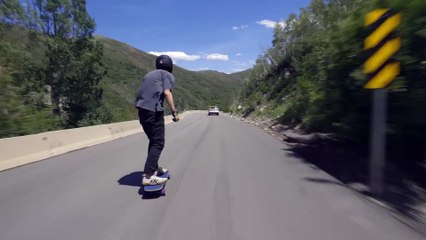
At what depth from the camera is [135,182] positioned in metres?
8.31

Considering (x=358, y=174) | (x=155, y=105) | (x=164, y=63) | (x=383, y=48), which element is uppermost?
(x=383, y=48)

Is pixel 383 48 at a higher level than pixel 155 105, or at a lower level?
higher

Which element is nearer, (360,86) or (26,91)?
(360,86)

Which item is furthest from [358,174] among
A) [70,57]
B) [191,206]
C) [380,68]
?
[70,57]

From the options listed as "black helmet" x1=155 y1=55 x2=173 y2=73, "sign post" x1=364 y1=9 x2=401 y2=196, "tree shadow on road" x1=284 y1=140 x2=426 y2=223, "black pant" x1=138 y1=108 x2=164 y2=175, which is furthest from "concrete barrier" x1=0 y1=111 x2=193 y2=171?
"sign post" x1=364 y1=9 x2=401 y2=196

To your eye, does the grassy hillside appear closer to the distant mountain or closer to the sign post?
the sign post

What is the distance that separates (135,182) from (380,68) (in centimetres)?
480

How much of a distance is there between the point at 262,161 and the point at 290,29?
131ft

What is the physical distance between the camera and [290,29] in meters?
49.1

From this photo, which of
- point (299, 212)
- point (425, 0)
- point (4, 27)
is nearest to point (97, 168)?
point (299, 212)

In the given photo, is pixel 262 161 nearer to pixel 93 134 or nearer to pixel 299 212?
pixel 299 212

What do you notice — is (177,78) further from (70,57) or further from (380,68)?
(380,68)

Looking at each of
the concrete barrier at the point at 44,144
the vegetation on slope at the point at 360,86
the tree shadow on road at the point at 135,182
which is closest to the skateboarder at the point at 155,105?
the tree shadow on road at the point at 135,182

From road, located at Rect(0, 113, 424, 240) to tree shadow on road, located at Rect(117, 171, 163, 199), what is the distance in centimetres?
2
